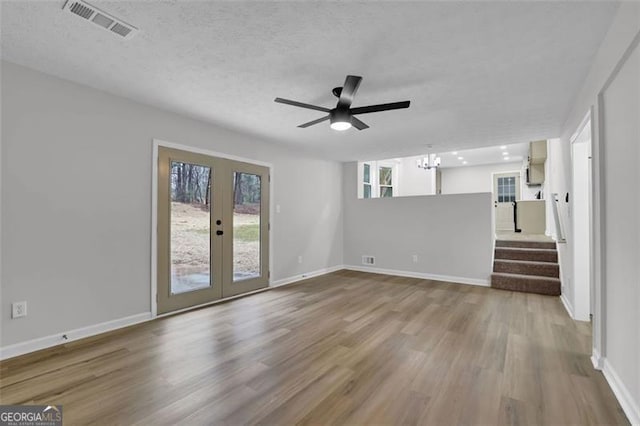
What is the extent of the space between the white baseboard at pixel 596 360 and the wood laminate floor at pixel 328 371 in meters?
0.06

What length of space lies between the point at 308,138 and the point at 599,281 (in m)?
3.97

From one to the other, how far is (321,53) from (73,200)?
2861mm

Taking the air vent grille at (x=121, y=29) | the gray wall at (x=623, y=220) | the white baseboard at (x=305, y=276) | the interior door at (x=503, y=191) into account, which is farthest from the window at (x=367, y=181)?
the air vent grille at (x=121, y=29)

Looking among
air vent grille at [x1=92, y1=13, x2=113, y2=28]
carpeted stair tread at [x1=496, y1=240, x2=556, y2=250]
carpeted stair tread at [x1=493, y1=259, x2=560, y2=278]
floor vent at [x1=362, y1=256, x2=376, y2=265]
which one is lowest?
floor vent at [x1=362, y1=256, x2=376, y2=265]

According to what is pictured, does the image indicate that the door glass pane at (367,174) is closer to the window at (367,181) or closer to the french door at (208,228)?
the window at (367,181)

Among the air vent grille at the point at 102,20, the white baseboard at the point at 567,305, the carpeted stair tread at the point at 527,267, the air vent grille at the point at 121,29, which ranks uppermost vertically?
the air vent grille at the point at 102,20

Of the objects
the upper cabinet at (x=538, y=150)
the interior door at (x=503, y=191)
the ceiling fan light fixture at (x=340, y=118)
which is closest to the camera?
→ the ceiling fan light fixture at (x=340, y=118)

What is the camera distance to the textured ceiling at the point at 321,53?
→ 1911mm

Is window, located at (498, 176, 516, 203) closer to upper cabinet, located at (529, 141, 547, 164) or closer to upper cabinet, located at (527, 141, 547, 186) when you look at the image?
upper cabinet, located at (527, 141, 547, 186)

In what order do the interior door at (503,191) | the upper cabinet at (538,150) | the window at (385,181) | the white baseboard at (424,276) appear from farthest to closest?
the interior door at (503,191) → the window at (385,181) → the upper cabinet at (538,150) → the white baseboard at (424,276)

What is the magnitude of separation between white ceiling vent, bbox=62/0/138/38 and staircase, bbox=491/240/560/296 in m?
5.98

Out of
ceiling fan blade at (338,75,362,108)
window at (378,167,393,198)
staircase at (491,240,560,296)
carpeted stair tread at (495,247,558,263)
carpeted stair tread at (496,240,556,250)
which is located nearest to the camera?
ceiling fan blade at (338,75,362,108)

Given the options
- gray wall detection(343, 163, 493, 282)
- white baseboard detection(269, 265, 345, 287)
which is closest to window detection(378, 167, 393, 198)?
gray wall detection(343, 163, 493, 282)

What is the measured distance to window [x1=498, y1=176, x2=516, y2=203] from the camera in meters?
9.98
